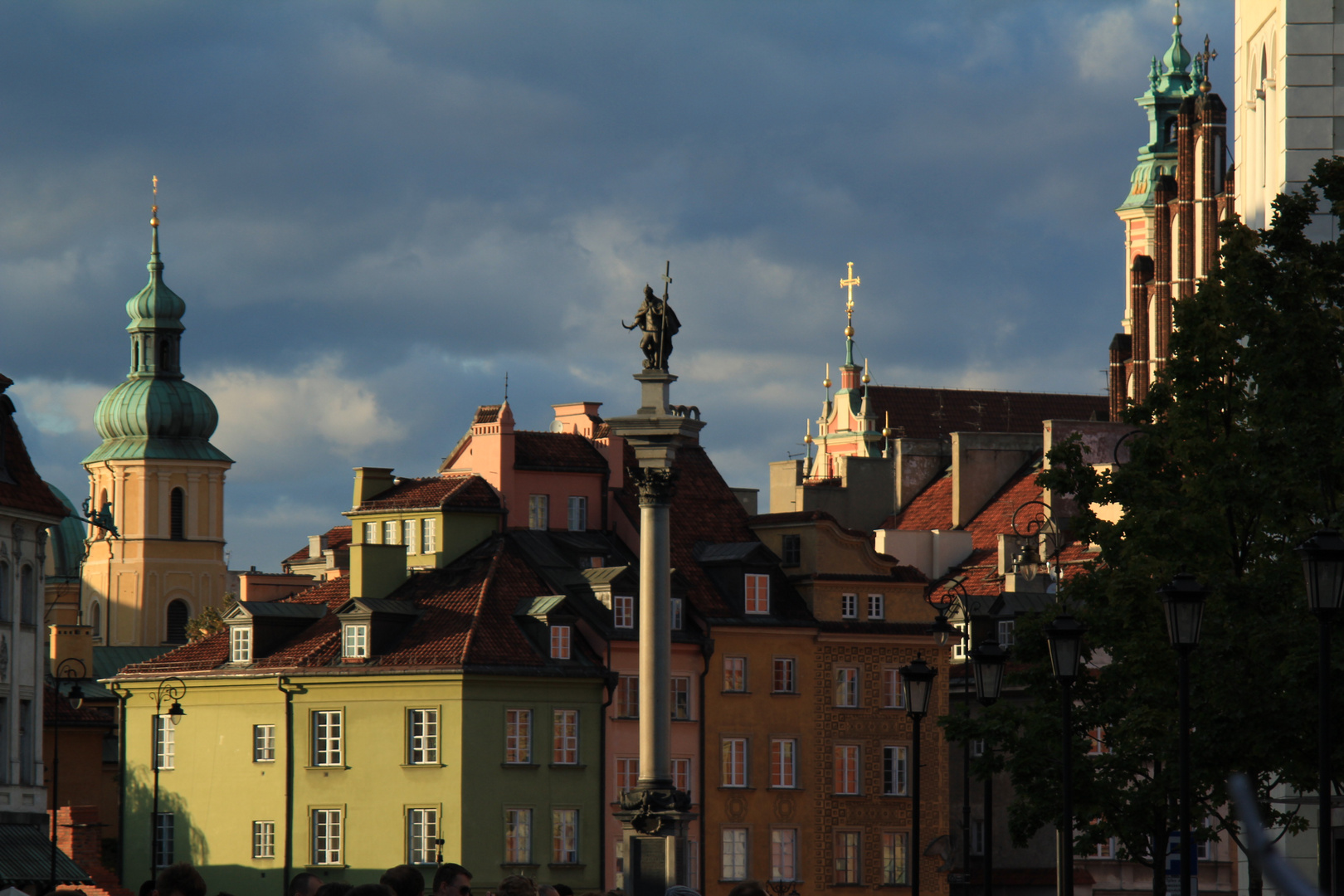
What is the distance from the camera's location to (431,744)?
227 ft

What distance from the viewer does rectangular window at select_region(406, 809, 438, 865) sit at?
222 feet


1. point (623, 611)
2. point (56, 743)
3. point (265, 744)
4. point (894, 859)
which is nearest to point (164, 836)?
point (265, 744)

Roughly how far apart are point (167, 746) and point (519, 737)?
11.5 metres

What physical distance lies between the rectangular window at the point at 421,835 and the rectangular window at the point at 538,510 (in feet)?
36.0

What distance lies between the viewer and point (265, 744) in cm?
7144

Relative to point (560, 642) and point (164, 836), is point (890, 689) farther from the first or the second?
point (164, 836)

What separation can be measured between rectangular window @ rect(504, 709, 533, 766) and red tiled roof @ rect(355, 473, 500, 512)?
7.06 metres

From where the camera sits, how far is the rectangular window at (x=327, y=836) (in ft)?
227

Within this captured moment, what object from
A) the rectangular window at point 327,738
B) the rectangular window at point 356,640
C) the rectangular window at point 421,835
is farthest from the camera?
the rectangular window at point 356,640

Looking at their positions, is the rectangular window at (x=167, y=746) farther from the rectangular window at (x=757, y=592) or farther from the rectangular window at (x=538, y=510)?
the rectangular window at (x=757, y=592)

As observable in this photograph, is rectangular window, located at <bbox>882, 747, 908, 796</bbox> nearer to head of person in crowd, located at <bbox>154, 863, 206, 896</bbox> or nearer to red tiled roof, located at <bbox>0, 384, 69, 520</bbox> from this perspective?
red tiled roof, located at <bbox>0, 384, 69, 520</bbox>

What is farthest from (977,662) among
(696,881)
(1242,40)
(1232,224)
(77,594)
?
(77,594)

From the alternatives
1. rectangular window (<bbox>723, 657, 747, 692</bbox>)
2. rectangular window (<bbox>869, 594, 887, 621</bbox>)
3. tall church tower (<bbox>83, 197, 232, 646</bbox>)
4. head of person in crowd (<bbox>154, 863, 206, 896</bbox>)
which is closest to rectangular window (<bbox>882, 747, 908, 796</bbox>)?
rectangular window (<bbox>869, 594, 887, 621</bbox>)

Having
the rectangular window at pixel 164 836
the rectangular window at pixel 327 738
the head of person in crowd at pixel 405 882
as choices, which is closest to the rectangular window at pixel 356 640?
the rectangular window at pixel 327 738
